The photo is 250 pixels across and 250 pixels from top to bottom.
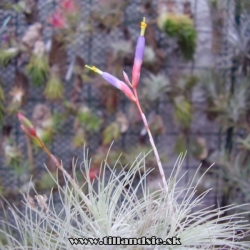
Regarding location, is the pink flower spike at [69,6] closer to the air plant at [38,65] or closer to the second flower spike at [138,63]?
the air plant at [38,65]

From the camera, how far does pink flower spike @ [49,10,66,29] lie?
1.50 m

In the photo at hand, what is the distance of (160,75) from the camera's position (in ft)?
5.29

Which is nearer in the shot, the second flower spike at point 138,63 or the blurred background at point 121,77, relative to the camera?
the second flower spike at point 138,63

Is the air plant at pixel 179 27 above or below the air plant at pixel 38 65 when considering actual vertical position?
above

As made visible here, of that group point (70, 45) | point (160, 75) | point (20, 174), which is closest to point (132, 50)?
point (160, 75)

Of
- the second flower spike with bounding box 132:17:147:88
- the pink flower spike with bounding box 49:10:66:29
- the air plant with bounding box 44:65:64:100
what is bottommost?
the air plant with bounding box 44:65:64:100

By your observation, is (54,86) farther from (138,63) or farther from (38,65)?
(138,63)

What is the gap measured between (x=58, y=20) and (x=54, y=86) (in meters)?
0.27

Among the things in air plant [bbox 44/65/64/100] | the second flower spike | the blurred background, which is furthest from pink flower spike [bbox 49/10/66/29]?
the second flower spike

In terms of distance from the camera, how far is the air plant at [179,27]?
1.54 meters

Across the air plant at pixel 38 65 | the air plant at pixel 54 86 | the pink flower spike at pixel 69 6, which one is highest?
the pink flower spike at pixel 69 6

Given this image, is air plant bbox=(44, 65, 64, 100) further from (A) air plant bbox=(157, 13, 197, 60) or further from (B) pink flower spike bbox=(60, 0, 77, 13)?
(A) air plant bbox=(157, 13, 197, 60)

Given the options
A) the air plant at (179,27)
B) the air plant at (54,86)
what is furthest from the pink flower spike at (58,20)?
the air plant at (179,27)

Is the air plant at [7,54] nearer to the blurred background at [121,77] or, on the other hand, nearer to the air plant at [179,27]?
the blurred background at [121,77]
